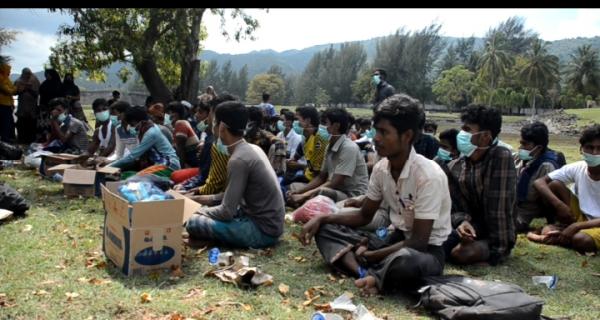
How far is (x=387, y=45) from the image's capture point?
3091 inches

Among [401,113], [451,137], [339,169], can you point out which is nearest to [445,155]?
[451,137]

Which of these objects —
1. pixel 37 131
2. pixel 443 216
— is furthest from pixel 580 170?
pixel 37 131

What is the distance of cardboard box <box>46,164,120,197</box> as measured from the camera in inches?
270

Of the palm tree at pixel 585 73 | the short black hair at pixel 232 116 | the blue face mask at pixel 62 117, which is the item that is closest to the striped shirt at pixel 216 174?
the short black hair at pixel 232 116

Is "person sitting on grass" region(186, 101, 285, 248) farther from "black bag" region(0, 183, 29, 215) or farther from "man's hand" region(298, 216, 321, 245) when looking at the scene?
"black bag" region(0, 183, 29, 215)

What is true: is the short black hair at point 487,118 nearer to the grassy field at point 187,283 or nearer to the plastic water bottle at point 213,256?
the grassy field at point 187,283

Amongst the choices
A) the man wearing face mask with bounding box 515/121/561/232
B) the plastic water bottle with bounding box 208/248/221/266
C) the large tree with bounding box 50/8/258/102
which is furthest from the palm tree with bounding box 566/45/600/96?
the plastic water bottle with bounding box 208/248/221/266

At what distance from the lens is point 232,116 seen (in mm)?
4648

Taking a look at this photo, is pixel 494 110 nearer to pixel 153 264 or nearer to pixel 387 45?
pixel 153 264

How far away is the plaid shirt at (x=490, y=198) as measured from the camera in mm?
4480

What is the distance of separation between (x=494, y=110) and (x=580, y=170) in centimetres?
153

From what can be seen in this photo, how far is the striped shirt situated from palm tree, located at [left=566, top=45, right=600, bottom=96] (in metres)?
74.4

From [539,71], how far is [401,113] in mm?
64162

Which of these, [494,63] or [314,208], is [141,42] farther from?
[494,63]
